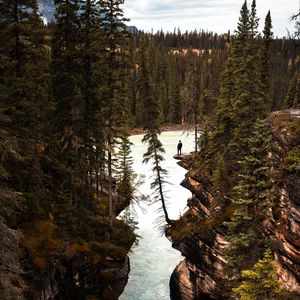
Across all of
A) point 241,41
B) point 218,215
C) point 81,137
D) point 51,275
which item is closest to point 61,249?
point 51,275

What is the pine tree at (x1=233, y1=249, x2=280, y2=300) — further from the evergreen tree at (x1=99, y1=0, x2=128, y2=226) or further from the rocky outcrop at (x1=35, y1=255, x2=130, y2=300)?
the evergreen tree at (x1=99, y1=0, x2=128, y2=226)

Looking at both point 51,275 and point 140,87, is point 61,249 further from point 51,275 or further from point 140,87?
point 140,87

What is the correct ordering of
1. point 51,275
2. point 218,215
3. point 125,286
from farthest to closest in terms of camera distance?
point 125,286
point 218,215
point 51,275

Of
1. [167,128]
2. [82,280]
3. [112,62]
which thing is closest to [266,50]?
[112,62]

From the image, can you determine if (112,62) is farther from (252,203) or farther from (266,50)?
(266,50)

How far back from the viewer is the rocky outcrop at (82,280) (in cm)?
2055

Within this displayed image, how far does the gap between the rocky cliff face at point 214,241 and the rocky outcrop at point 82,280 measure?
4889 millimetres

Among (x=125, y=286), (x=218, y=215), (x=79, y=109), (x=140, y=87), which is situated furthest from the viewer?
(x=140, y=87)

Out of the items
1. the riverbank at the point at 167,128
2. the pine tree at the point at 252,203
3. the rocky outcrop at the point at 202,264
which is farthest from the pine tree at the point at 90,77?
the riverbank at the point at 167,128

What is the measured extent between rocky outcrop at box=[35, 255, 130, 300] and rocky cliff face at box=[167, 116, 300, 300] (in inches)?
192

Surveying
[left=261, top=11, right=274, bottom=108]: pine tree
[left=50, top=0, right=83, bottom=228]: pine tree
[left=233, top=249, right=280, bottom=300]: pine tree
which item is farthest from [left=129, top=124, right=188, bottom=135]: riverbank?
[left=233, top=249, right=280, bottom=300]: pine tree

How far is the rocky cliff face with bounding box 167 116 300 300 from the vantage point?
701 inches

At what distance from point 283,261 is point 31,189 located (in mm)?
13990

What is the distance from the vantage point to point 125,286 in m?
28.3
